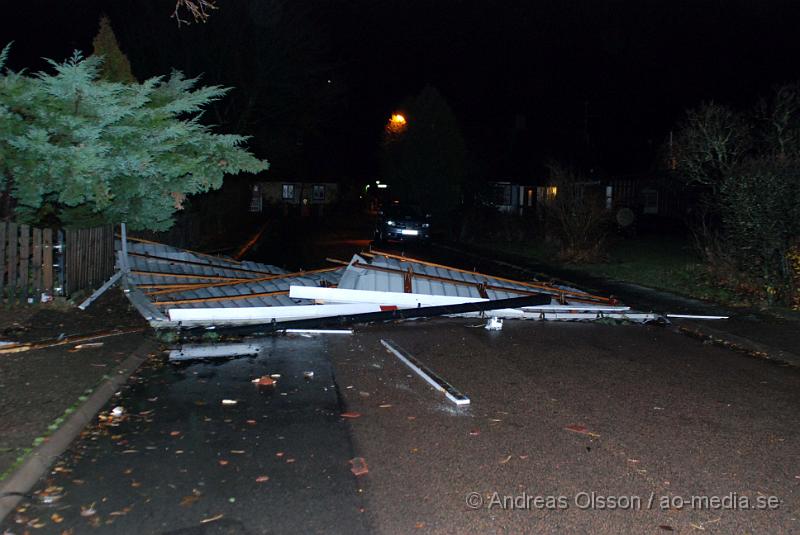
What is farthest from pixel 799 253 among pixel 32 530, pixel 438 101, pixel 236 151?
pixel 438 101

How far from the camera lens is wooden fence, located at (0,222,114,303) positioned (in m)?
10.1

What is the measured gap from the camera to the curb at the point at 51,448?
450 centimetres

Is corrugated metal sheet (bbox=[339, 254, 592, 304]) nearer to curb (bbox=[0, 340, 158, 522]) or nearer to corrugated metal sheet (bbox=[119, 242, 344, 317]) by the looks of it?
corrugated metal sheet (bbox=[119, 242, 344, 317])

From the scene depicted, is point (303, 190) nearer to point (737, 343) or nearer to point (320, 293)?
point (320, 293)

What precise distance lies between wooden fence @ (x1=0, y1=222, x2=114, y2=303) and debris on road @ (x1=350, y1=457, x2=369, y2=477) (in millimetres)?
7127

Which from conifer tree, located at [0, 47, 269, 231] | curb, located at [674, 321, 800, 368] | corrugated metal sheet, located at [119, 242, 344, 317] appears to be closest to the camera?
curb, located at [674, 321, 800, 368]

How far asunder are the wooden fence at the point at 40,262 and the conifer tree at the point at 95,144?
58cm

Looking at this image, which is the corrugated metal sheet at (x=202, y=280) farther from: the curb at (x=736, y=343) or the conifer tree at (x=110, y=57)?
the curb at (x=736, y=343)

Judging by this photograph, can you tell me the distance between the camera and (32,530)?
4.11 metres

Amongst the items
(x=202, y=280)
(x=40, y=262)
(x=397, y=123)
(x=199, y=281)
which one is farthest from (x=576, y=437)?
(x=397, y=123)

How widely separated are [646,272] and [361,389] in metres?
11.8

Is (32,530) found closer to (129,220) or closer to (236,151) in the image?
(236,151)

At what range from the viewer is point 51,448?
5.23 meters

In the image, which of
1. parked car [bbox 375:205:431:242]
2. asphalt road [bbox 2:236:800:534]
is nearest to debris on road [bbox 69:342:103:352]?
asphalt road [bbox 2:236:800:534]
